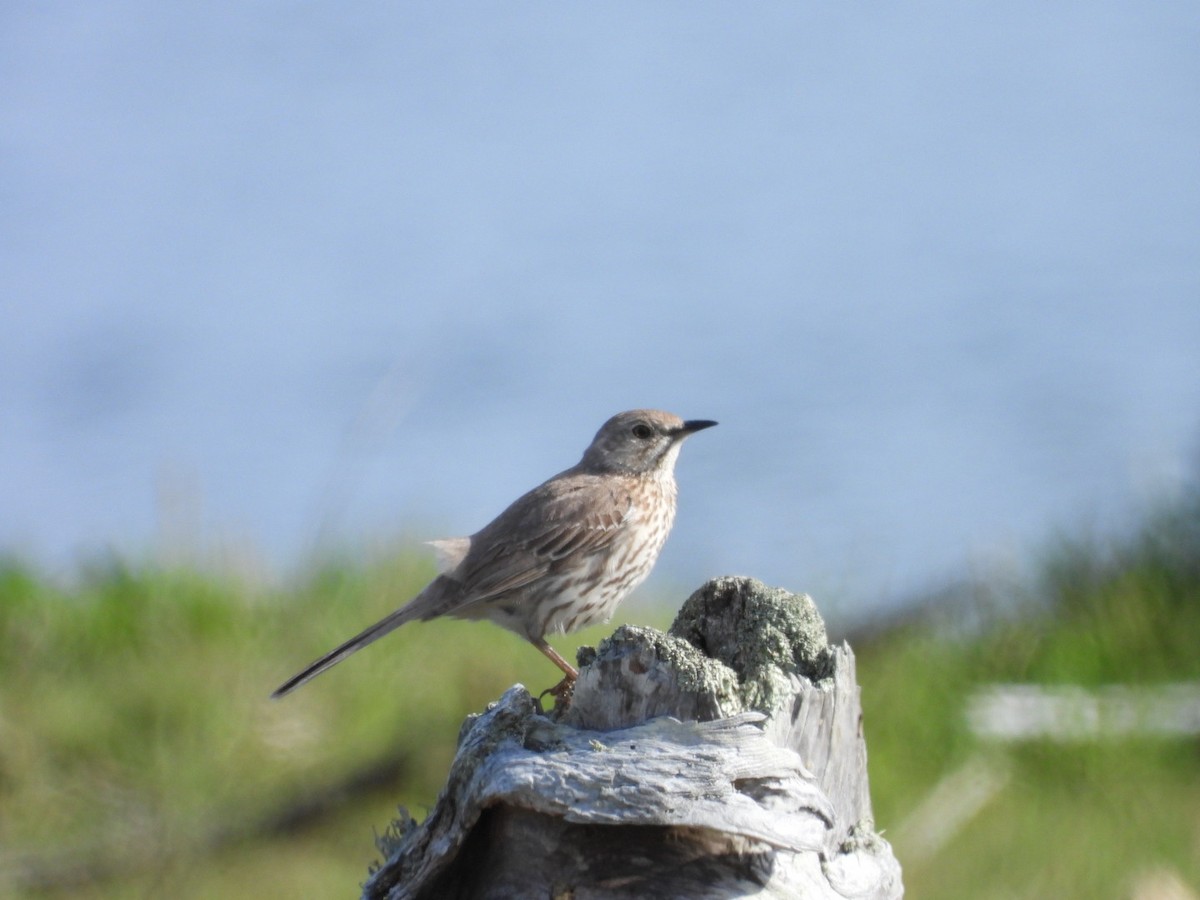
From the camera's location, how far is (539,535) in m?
6.67

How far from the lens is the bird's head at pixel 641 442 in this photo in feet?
24.0

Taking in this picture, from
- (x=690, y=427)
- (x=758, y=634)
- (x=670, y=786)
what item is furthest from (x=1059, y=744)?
(x=670, y=786)

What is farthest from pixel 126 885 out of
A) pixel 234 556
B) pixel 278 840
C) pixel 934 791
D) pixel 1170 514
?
pixel 1170 514

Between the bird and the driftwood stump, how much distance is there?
2.94 m

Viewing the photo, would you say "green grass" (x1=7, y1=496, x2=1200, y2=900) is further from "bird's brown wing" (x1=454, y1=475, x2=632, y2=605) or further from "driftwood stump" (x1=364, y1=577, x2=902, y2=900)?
"driftwood stump" (x1=364, y1=577, x2=902, y2=900)

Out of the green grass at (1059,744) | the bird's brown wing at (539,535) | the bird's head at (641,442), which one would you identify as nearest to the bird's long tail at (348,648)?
the bird's brown wing at (539,535)

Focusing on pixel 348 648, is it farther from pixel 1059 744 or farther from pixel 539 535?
pixel 1059 744

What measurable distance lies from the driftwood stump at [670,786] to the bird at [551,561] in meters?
2.94

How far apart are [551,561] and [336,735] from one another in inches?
70.5

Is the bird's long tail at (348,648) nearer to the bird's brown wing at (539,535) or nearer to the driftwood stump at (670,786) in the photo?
the bird's brown wing at (539,535)

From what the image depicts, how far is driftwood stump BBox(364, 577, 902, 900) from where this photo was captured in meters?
3.12

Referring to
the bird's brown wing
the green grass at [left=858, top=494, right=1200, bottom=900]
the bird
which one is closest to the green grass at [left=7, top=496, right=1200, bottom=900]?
the green grass at [left=858, top=494, right=1200, bottom=900]

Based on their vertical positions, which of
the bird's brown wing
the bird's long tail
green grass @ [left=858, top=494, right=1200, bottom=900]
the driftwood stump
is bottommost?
green grass @ [left=858, top=494, right=1200, bottom=900]

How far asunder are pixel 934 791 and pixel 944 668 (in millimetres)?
705
